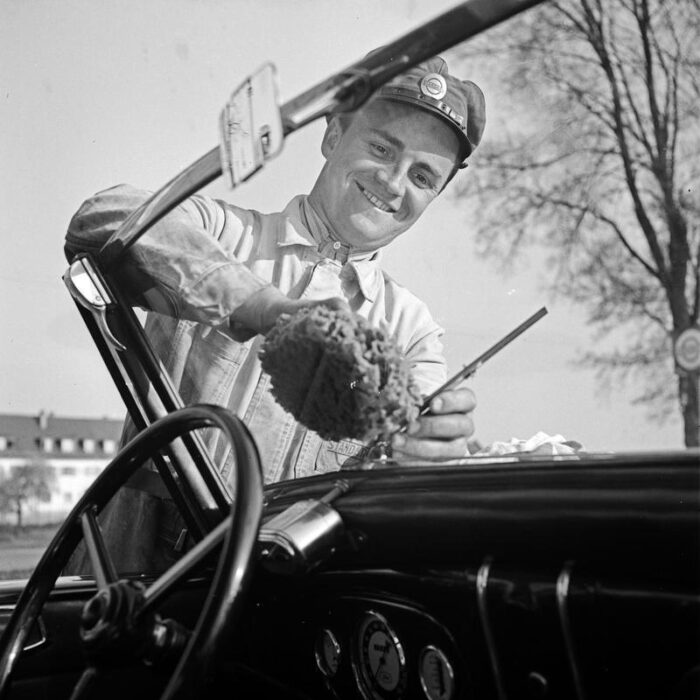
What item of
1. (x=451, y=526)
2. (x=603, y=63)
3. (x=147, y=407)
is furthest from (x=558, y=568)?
(x=147, y=407)

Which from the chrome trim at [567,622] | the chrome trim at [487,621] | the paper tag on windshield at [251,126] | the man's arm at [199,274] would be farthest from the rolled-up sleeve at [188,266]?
the chrome trim at [567,622]

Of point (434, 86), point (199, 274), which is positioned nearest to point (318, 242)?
point (199, 274)

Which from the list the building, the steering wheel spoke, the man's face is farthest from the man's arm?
the steering wheel spoke

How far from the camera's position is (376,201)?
1720mm

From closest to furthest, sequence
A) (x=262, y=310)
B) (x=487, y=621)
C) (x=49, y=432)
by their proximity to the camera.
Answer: (x=487, y=621) → (x=262, y=310) → (x=49, y=432)

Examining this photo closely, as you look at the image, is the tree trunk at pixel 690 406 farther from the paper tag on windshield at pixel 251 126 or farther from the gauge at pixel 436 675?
the paper tag on windshield at pixel 251 126

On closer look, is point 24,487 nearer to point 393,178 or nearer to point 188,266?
point 188,266

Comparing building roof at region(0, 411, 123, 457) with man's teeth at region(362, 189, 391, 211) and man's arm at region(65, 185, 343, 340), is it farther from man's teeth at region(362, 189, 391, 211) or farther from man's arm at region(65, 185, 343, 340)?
man's teeth at region(362, 189, 391, 211)

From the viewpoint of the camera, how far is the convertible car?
1144 millimetres

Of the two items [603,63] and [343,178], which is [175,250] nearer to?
[343,178]

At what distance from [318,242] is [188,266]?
0.32 meters

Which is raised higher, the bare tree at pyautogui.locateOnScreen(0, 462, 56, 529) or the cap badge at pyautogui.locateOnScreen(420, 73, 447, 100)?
the cap badge at pyautogui.locateOnScreen(420, 73, 447, 100)

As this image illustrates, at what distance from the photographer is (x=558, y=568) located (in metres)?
1.24

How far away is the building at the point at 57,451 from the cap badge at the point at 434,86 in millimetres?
1163
